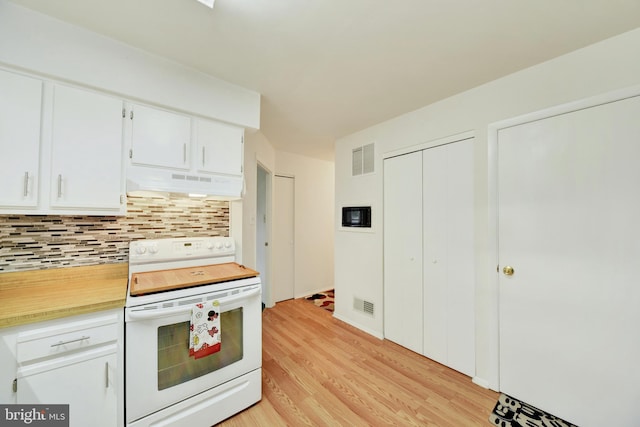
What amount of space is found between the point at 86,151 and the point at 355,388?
8.35 ft

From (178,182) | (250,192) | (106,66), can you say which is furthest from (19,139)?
(250,192)

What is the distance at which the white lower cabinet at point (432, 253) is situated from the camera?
6.86ft

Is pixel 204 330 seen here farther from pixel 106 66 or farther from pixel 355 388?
pixel 106 66

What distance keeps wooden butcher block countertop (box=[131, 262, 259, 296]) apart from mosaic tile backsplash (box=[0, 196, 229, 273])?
1.14ft

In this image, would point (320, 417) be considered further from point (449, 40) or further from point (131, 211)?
point (449, 40)

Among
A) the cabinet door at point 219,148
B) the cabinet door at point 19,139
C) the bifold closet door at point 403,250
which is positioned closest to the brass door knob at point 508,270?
the bifold closet door at point 403,250

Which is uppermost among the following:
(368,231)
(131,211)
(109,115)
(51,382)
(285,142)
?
(285,142)

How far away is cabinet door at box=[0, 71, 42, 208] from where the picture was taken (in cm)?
131

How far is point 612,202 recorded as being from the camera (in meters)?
1.47

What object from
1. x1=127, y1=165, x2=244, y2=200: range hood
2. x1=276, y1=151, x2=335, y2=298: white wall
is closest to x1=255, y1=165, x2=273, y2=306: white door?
x1=276, y1=151, x2=335, y2=298: white wall

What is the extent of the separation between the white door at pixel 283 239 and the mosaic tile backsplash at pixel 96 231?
1.57 m

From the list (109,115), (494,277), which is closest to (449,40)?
(494,277)

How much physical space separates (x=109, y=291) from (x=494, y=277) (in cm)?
271

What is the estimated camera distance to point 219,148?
199 centimetres
